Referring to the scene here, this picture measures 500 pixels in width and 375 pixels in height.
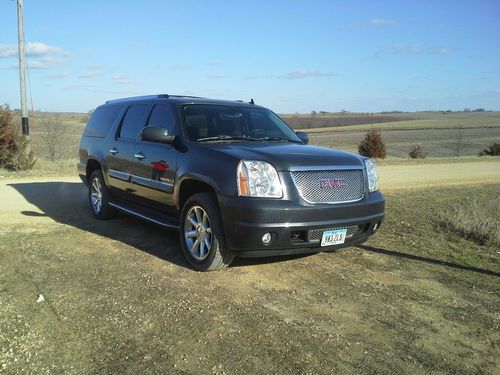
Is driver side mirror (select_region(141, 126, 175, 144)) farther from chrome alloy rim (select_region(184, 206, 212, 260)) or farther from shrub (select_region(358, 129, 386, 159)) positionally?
shrub (select_region(358, 129, 386, 159))

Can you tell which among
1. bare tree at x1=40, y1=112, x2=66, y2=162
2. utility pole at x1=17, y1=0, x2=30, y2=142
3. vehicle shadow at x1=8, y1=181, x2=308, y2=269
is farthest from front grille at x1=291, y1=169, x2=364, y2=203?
bare tree at x1=40, y1=112, x2=66, y2=162

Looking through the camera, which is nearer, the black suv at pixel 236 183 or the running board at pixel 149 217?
the black suv at pixel 236 183

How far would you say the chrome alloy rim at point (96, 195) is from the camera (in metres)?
7.81

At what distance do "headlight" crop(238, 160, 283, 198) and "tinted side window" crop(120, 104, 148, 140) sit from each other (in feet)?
8.17

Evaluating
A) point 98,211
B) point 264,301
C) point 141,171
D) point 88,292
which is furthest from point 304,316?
point 98,211

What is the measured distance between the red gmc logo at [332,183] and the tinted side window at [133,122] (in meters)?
2.89

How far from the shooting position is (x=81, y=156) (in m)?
8.57

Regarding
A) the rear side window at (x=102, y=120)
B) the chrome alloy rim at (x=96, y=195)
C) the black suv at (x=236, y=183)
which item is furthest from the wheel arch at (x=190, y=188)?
the chrome alloy rim at (x=96, y=195)

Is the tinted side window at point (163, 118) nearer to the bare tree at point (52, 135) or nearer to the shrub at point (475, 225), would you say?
the shrub at point (475, 225)

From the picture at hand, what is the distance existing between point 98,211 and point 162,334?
4.56 metres

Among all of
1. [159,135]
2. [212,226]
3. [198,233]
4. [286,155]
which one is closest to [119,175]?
[159,135]

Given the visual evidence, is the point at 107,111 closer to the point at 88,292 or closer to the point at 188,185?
the point at 188,185

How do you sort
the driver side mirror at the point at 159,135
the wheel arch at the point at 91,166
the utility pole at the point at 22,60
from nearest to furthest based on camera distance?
the driver side mirror at the point at 159,135, the wheel arch at the point at 91,166, the utility pole at the point at 22,60

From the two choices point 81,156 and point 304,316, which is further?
point 81,156
